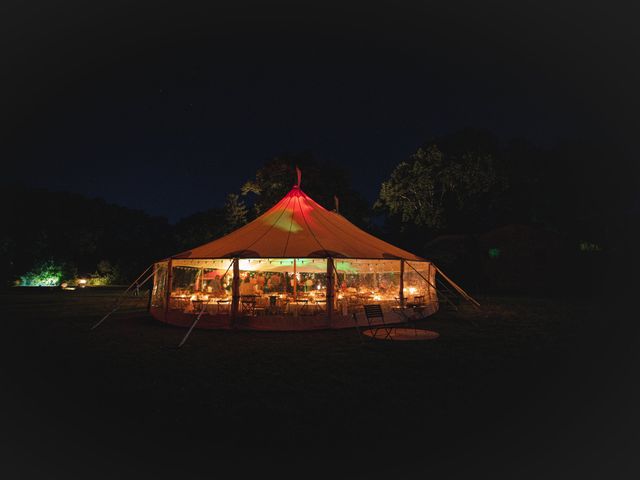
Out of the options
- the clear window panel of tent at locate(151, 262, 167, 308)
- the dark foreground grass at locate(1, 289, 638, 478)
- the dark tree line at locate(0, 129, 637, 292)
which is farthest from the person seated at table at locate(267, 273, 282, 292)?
the dark tree line at locate(0, 129, 637, 292)

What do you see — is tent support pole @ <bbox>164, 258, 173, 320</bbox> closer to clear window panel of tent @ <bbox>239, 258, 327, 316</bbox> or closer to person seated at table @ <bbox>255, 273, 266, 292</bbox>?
clear window panel of tent @ <bbox>239, 258, 327, 316</bbox>

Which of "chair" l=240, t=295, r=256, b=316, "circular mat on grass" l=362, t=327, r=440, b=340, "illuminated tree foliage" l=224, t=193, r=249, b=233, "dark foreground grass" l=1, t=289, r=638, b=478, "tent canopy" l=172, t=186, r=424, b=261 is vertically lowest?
"dark foreground grass" l=1, t=289, r=638, b=478

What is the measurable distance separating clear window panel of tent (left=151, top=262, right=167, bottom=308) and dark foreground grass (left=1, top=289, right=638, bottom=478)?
126 inches

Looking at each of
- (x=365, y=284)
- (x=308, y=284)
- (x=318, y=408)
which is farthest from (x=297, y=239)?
(x=318, y=408)

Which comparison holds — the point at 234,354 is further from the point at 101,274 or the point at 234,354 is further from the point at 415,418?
the point at 101,274

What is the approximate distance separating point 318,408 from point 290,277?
339 inches

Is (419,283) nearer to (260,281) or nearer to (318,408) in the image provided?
(260,281)

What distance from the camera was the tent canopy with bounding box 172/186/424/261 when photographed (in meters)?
10.1

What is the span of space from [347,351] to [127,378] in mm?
3614

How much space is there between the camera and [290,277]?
12734 mm

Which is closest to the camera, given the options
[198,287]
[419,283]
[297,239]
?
[297,239]

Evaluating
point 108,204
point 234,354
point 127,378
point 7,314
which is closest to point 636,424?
point 234,354

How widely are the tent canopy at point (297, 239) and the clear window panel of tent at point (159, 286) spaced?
81 centimetres

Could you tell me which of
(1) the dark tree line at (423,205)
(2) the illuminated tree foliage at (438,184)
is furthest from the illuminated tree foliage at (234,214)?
(2) the illuminated tree foliage at (438,184)
